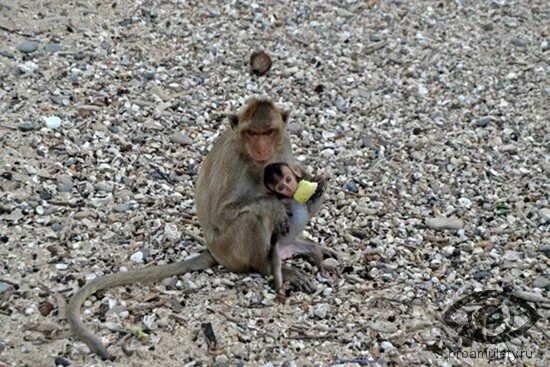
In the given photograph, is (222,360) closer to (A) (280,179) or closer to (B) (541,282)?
(A) (280,179)

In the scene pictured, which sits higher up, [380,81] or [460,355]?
[380,81]

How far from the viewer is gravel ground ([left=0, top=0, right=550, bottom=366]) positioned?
571 cm

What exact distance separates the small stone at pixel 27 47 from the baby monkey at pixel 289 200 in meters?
3.74

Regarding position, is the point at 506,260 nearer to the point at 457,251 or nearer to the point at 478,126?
the point at 457,251

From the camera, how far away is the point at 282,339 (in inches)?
221

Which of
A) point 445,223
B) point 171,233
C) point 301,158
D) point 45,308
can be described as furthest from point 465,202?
point 45,308

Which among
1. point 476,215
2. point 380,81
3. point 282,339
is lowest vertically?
point 282,339

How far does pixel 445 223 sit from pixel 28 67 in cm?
413

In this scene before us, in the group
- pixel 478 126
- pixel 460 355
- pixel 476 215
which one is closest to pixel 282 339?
pixel 460 355

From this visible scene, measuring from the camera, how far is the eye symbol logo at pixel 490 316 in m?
5.86

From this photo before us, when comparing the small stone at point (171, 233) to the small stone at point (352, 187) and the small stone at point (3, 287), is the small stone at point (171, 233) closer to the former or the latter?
the small stone at point (3, 287)

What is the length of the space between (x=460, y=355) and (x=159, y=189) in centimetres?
277

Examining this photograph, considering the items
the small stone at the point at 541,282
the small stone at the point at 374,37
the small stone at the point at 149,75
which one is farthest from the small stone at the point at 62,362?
the small stone at the point at 374,37

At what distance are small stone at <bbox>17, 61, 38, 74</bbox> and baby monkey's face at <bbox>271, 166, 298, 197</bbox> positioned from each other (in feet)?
11.4
